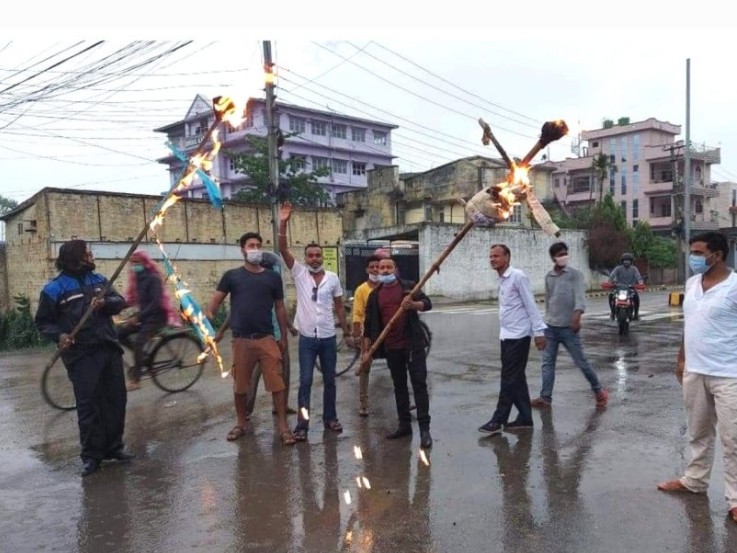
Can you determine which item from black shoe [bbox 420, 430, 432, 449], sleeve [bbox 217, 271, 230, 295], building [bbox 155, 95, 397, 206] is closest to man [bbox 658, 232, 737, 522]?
black shoe [bbox 420, 430, 432, 449]

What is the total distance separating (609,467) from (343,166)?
57.0 meters

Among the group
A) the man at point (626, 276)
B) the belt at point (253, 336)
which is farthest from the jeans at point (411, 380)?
the man at point (626, 276)

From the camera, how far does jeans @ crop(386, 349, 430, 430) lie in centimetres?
571

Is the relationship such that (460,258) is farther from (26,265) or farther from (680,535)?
(680,535)

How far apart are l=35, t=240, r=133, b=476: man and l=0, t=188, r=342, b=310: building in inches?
492

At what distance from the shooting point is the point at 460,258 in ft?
96.7

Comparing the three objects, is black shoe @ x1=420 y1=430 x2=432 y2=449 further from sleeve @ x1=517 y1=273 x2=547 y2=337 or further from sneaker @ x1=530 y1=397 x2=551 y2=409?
sneaker @ x1=530 y1=397 x2=551 y2=409

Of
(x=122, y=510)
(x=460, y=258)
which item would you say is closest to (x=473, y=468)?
(x=122, y=510)

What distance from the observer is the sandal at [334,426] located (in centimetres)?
628

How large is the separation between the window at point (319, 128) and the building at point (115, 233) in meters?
38.3

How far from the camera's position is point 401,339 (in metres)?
5.83

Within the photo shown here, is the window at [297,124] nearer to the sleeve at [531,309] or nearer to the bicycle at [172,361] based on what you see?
the bicycle at [172,361]

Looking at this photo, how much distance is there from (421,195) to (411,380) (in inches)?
1320

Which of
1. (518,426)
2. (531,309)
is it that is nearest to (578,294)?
(531,309)
